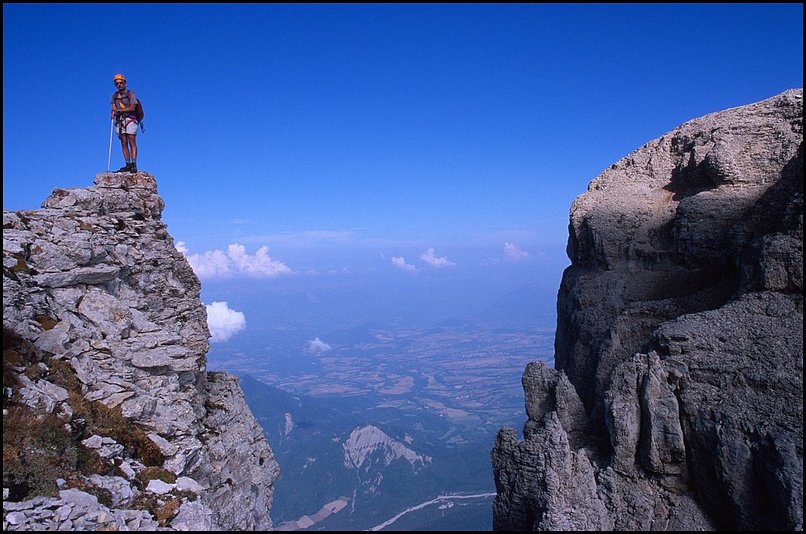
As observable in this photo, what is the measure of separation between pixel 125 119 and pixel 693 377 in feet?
66.9

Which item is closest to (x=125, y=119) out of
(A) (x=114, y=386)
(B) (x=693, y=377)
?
(A) (x=114, y=386)

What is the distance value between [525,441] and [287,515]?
82.5m

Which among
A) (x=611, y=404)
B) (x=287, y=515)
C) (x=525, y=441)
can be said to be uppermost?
(x=611, y=404)

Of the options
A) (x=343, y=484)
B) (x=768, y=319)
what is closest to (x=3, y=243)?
(x=768, y=319)

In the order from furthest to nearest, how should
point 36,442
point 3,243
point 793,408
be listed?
point 793,408, point 3,243, point 36,442

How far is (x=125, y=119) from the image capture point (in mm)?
15992

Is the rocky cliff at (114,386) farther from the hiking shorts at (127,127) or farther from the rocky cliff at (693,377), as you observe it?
the rocky cliff at (693,377)

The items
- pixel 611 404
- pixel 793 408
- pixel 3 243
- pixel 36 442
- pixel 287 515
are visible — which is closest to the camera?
pixel 36 442

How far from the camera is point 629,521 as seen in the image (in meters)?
16.1

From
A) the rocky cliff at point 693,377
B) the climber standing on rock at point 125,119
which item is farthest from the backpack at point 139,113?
the rocky cliff at point 693,377

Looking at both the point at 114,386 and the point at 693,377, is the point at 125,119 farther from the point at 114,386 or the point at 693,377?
the point at 693,377

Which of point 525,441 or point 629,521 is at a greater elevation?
point 525,441

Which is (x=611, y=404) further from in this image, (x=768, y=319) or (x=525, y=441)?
(x=768, y=319)

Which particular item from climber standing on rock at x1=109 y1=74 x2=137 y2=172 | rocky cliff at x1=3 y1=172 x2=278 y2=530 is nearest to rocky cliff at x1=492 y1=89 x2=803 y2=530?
rocky cliff at x1=3 y1=172 x2=278 y2=530
